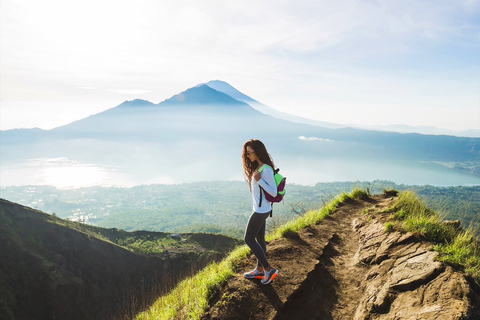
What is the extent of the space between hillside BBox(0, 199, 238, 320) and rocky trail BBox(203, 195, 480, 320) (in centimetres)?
1782

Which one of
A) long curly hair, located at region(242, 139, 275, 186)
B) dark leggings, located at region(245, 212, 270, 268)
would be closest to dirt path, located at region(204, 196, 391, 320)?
dark leggings, located at region(245, 212, 270, 268)

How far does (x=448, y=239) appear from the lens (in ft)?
14.3

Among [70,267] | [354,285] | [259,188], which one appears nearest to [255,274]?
[259,188]

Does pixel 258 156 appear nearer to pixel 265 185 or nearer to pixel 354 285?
pixel 265 185

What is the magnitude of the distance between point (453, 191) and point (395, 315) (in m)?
175

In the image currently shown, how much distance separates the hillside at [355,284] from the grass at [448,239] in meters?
0.07

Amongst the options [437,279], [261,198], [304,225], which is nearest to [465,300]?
[437,279]

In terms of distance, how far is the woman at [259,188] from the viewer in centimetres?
389

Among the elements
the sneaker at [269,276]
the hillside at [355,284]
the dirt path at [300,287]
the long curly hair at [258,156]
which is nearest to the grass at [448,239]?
the hillside at [355,284]

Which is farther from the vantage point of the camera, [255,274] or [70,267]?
[70,267]

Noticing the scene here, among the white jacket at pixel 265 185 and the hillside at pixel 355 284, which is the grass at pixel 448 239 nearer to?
the hillside at pixel 355 284

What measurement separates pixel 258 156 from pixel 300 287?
216cm

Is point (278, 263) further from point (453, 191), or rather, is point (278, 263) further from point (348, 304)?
point (453, 191)

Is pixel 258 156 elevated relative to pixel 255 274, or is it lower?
elevated
